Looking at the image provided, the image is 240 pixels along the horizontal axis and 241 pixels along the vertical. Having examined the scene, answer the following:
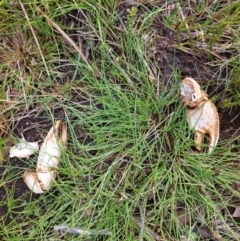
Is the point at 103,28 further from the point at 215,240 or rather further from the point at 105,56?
the point at 215,240

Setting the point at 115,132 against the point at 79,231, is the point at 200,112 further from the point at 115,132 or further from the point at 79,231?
the point at 79,231

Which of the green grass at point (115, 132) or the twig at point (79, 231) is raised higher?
the green grass at point (115, 132)

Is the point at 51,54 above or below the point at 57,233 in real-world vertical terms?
above

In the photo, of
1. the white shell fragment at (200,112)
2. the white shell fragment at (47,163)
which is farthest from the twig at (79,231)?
the white shell fragment at (200,112)

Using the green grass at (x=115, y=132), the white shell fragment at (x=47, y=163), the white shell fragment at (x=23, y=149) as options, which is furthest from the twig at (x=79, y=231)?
the white shell fragment at (x=23, y=149)

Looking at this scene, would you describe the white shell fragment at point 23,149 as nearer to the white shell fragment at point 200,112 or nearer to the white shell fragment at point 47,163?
the white shell fragment at point 47,163

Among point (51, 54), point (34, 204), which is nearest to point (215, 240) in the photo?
point (34, 204)
